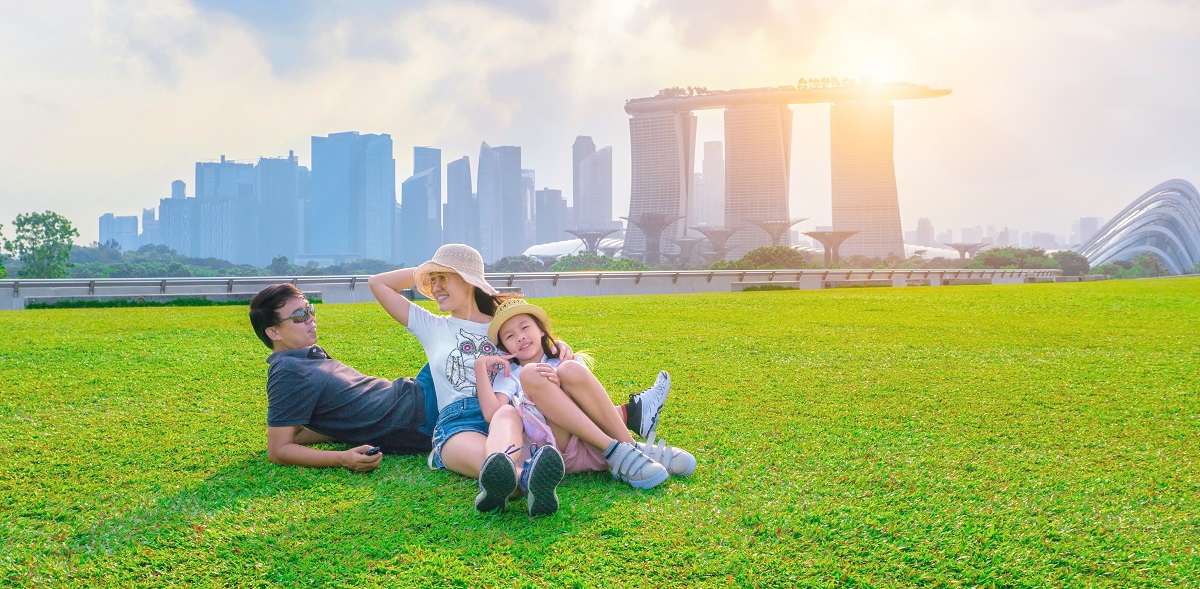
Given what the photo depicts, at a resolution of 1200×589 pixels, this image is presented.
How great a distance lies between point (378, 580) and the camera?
8.35ft

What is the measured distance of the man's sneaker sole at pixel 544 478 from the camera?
9.48ft

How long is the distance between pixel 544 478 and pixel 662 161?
115 meters

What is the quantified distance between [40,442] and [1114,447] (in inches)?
227

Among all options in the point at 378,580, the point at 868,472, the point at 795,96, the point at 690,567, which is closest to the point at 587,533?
the point at 690,567

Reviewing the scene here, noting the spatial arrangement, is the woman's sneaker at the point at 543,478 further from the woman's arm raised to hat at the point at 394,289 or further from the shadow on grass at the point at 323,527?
the woman's arm raised to hat at the point at 394,289

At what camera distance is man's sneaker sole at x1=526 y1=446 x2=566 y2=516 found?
2891mm

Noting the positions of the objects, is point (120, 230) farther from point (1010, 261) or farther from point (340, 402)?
point (340, 402)

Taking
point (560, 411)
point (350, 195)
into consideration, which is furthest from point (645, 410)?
point (350, 195)

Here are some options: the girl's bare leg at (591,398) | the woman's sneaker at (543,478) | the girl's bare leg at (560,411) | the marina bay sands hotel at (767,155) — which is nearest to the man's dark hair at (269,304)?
the girl's bare leg at (560,411)

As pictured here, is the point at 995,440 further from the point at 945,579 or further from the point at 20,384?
the point at 20,384

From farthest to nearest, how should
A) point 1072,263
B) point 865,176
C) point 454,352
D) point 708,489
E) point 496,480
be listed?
point 865,176 → point 1072,263 → point 454,352 → point 708,489 → point 496,480

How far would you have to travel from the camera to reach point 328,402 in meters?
3.84

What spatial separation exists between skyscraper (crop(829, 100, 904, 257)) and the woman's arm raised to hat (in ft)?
374

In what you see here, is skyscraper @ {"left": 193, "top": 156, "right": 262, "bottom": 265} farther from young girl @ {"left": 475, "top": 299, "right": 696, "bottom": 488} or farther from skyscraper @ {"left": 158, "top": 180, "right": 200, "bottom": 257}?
young girl @ {"left": 475, "top": 299, "right": 696, "bottom": 488}
